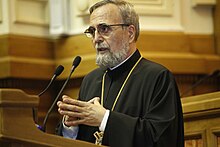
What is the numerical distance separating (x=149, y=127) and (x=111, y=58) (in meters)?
0.64

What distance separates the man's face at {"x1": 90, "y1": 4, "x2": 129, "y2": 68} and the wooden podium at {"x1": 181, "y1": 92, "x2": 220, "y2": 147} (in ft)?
2.24

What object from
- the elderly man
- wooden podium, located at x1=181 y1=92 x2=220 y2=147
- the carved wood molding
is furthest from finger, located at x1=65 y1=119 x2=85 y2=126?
the carved wood molding

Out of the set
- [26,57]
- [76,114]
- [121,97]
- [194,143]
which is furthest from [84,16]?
[76,114]

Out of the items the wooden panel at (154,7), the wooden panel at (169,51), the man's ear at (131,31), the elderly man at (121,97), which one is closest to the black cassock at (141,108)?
the elderly man at (121,97)

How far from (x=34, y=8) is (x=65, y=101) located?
3.62 metres

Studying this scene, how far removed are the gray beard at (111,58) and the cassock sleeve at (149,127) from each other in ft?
1.59

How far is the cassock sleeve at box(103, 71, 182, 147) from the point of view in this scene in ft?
13.8

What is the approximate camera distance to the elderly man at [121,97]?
4.20m

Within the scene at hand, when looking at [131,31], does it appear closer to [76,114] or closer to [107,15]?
[107,15]

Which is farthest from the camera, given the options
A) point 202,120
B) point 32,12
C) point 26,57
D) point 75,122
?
point 32,12

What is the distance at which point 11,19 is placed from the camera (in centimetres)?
730

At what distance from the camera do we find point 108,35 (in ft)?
15.2

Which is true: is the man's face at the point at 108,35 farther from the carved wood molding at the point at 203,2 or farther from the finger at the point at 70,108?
the carved wood molding at the point at 203,2

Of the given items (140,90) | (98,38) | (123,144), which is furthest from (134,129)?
(98,38)
